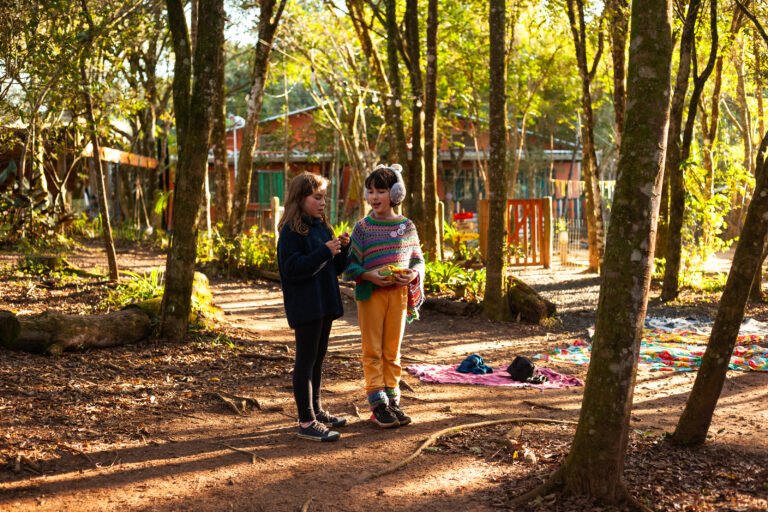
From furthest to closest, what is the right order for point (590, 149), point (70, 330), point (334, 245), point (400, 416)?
point (590, 149)
point (70, 330)
point (400, 416)
point (334, 245)

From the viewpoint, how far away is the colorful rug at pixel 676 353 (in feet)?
28.4

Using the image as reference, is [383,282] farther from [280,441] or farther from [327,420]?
[280,441]

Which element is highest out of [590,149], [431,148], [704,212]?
[590,149]

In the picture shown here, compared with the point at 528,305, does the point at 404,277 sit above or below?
above

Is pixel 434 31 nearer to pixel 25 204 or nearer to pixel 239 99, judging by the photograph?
pixel 25 204

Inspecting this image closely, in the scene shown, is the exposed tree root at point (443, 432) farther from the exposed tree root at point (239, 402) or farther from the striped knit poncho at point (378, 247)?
the exposed tree root at point (239, 402)

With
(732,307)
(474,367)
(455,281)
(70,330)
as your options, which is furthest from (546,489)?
(455,281)

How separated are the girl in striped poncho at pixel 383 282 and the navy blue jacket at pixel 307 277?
35 cm

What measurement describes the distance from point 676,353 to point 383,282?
Answer: 4836 millimetres

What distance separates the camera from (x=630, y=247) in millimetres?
4086

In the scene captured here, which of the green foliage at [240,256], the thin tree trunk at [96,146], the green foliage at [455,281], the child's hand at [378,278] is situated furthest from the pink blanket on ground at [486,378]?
the green foliage at [240,256]

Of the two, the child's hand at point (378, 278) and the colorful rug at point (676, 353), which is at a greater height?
the child's hand at point (378, 278)

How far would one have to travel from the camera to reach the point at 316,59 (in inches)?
923

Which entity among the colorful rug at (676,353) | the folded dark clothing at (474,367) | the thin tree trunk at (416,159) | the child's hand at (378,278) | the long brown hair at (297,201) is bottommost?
the colorful rug at (676,353)
